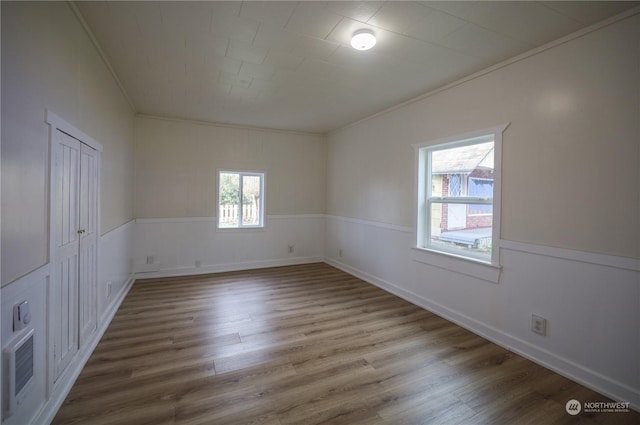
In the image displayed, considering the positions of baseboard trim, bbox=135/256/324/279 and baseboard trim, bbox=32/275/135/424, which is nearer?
baseboard trim, bbox=32/275/135/424

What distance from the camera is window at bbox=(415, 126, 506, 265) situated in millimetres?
2936

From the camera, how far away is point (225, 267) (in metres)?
5.30

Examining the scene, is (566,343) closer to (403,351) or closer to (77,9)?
(403,351)

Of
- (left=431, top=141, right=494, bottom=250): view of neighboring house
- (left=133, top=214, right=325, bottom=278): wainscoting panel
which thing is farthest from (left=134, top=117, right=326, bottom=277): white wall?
(left=431, top=141, right=494, bottom=250): view of neighboring house

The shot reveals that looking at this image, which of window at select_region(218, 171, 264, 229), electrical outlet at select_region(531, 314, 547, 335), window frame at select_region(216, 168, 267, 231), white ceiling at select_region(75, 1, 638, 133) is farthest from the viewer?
window at select_region(218, 171, 264, 229)

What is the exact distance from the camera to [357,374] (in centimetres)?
230

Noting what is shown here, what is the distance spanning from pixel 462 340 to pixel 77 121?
378 cm

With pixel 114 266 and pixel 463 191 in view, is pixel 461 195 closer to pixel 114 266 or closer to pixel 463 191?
pixel 463 191

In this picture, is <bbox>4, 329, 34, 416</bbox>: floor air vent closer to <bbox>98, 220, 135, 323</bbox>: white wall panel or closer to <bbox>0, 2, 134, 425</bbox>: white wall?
<bbox>0, 2, 134, 425</bbox>: white wall

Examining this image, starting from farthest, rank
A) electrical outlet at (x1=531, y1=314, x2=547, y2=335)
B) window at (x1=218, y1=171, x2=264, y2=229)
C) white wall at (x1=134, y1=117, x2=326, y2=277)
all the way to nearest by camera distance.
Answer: window at (x1=218, y1=171, x2=264, y2=229) < white wall at (x1=134, y1=117, x2=326, y2=277) < electrical outlet at (x1=531, y1=314, x2=547, y2=335)

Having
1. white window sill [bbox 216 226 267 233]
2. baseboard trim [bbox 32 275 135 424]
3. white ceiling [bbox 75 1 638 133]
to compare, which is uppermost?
white ceiling [bbox 75 1 638 133]

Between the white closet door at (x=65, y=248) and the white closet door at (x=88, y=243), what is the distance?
0.10 m

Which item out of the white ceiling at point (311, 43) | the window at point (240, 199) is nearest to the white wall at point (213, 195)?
the window at point (240, 199)

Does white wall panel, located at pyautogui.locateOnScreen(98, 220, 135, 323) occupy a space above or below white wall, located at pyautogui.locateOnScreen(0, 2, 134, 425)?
below
